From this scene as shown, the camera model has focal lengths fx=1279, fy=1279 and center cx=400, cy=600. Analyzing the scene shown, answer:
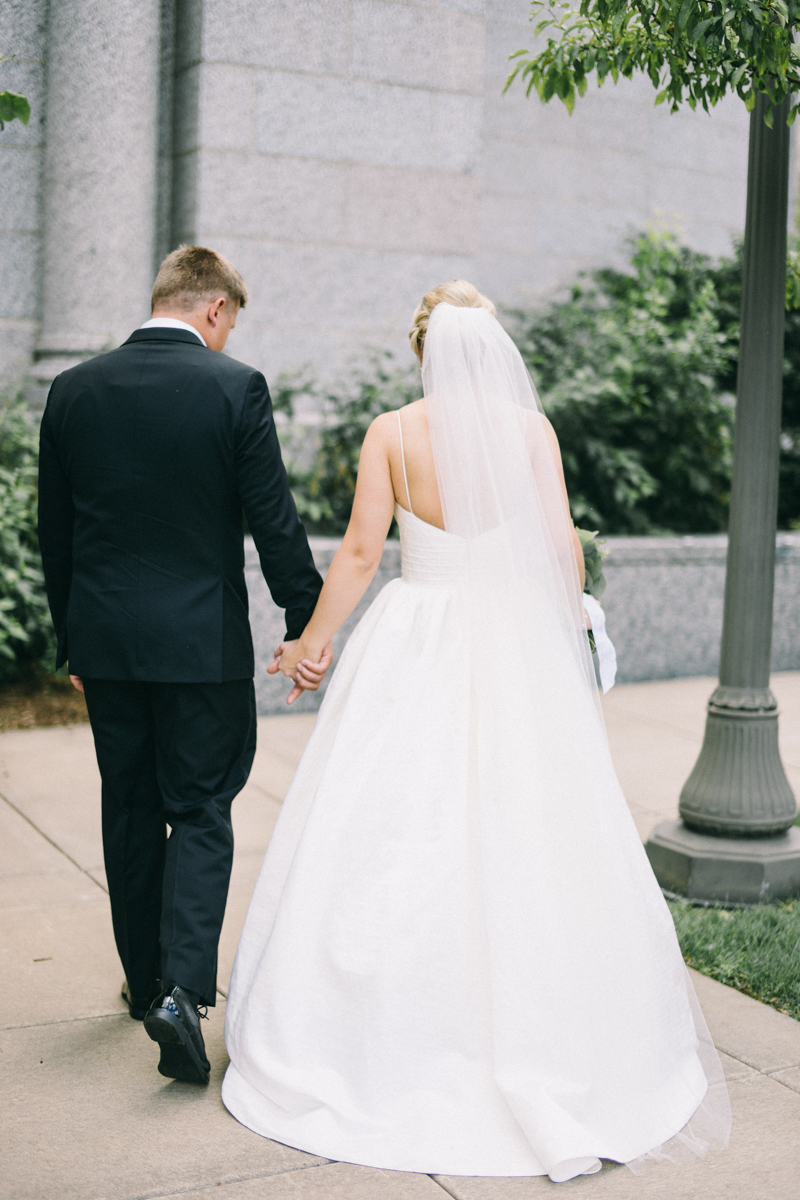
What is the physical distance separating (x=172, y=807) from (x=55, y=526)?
826 millimetres

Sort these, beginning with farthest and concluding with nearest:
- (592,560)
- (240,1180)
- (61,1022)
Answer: (592,560) → (61,1022) → (240,1180)

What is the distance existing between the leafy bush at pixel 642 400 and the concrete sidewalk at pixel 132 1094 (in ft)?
12.7

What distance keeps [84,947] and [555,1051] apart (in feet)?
5.91

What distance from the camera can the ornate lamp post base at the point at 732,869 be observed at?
4562mm

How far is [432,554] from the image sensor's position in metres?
3.35

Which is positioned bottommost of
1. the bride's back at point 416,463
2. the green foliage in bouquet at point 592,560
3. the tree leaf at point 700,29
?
the green foliage in bouquet at point 592,560

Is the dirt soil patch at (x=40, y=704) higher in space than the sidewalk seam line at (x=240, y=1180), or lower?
lower

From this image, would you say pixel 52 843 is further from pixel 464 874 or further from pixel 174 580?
pixel 464 874

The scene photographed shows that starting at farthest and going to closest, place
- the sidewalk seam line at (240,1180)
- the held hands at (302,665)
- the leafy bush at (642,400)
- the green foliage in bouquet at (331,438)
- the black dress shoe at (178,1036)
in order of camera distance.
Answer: the leafy bush at (642,400) → the green foliage in bouquet at (331,438) → the held hands at (302,665) → the black dress shoe at (178,1036) → the sidewalk seam line at (240,1180)

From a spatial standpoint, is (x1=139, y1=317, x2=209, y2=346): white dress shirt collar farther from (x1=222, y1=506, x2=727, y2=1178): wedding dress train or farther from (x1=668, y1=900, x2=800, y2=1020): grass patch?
(x1=668, y1=900, x2=800, y2=1020): grass patch

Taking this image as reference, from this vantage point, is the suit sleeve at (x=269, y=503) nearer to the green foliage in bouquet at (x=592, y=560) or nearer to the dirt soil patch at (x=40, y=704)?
the green foliage in bouquet at (x=592, y=560)

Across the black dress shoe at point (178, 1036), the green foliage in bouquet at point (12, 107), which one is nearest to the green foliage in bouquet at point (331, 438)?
the green foliage in bouquet at point (12, 107)

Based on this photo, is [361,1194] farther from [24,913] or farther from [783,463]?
[783,463]

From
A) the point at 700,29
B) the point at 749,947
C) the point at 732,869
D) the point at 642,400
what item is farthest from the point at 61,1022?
the point at 642,400
